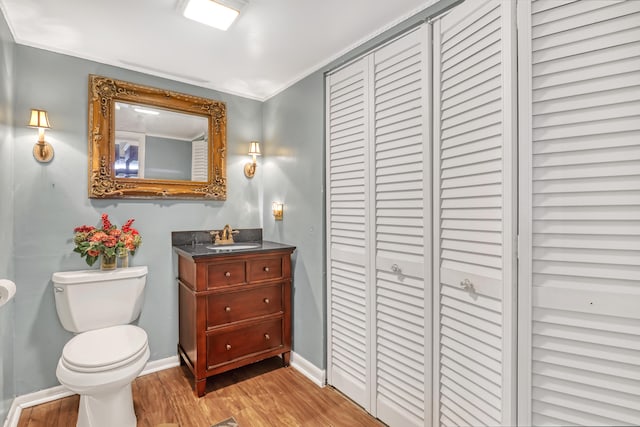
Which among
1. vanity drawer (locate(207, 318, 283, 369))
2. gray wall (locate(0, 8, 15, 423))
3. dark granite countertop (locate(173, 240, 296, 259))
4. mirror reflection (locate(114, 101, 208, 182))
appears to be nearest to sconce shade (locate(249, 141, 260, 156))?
mirror reflection (locate(114, 101, 208, 182))

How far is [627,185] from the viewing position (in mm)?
1003

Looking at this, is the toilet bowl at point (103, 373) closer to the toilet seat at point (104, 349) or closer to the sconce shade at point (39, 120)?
the toilet seat at point (104, 349)

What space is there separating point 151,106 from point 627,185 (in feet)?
9.29

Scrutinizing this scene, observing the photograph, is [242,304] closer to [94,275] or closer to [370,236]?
[94,275]

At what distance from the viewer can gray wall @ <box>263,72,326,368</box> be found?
2361 millimetres

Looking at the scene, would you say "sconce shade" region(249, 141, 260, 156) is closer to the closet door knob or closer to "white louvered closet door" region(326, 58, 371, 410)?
"white louvered closet door" region(326, 58, 371, 410)

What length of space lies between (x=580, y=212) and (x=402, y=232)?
2.64 feet

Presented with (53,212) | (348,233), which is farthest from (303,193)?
(53,212)

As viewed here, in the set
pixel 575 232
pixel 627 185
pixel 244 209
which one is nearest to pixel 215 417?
pixel 244 209

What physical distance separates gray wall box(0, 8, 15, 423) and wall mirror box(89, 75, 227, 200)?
0.41 meters

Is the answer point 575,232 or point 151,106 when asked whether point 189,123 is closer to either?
point 151,106

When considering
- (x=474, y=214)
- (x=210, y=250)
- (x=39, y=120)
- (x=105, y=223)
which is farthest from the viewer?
(x=210, y=250)

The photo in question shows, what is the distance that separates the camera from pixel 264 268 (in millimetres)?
2441

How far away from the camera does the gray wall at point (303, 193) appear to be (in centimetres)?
236
